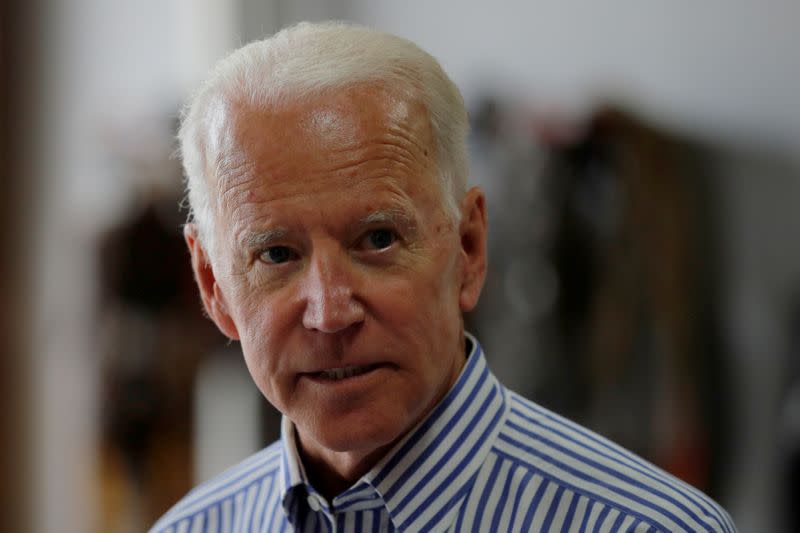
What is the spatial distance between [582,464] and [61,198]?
142 inches

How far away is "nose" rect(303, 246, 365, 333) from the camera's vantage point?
4.04ft

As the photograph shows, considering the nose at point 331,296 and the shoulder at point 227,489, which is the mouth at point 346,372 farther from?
the shoulder at point 227,489

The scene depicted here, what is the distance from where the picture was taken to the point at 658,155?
3373mm

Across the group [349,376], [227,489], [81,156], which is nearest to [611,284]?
[227,489]

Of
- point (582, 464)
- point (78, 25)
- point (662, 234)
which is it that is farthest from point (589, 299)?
point (78, 25)

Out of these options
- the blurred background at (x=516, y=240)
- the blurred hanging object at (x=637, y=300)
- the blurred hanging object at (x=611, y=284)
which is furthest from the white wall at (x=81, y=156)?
the blurred hanging object at (x=637, y=300)

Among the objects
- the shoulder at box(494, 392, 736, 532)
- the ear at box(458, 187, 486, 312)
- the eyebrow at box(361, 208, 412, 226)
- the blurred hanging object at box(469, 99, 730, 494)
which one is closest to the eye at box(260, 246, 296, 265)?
the eyebrow at box(361, 208, 412, 226)

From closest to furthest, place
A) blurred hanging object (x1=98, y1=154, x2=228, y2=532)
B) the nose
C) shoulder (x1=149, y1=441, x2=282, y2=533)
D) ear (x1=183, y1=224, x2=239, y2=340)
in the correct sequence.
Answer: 1. the nose
2. ear (x1=183, y1=224, x2=239, y2=340)
3. shoulder (x1=149, y1=441, x2=282, y2=533)
4. blurred hanging object (x1=98, y1=154, x2=228, y2=532)

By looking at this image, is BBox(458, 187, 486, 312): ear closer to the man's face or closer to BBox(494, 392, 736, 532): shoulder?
the man's face

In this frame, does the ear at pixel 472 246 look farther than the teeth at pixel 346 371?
Yes

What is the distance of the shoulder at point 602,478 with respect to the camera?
1239mm

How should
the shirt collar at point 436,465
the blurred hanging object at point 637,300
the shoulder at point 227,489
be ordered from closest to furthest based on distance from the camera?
the shirt collar at point 436,465 → the shoulder at point 227,489 → the blurred hanging object at point 637,300

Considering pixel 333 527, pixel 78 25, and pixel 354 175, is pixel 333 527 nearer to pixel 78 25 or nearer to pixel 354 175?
pixel 354 175

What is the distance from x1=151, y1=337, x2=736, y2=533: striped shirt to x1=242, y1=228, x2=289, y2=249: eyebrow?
277 mm
